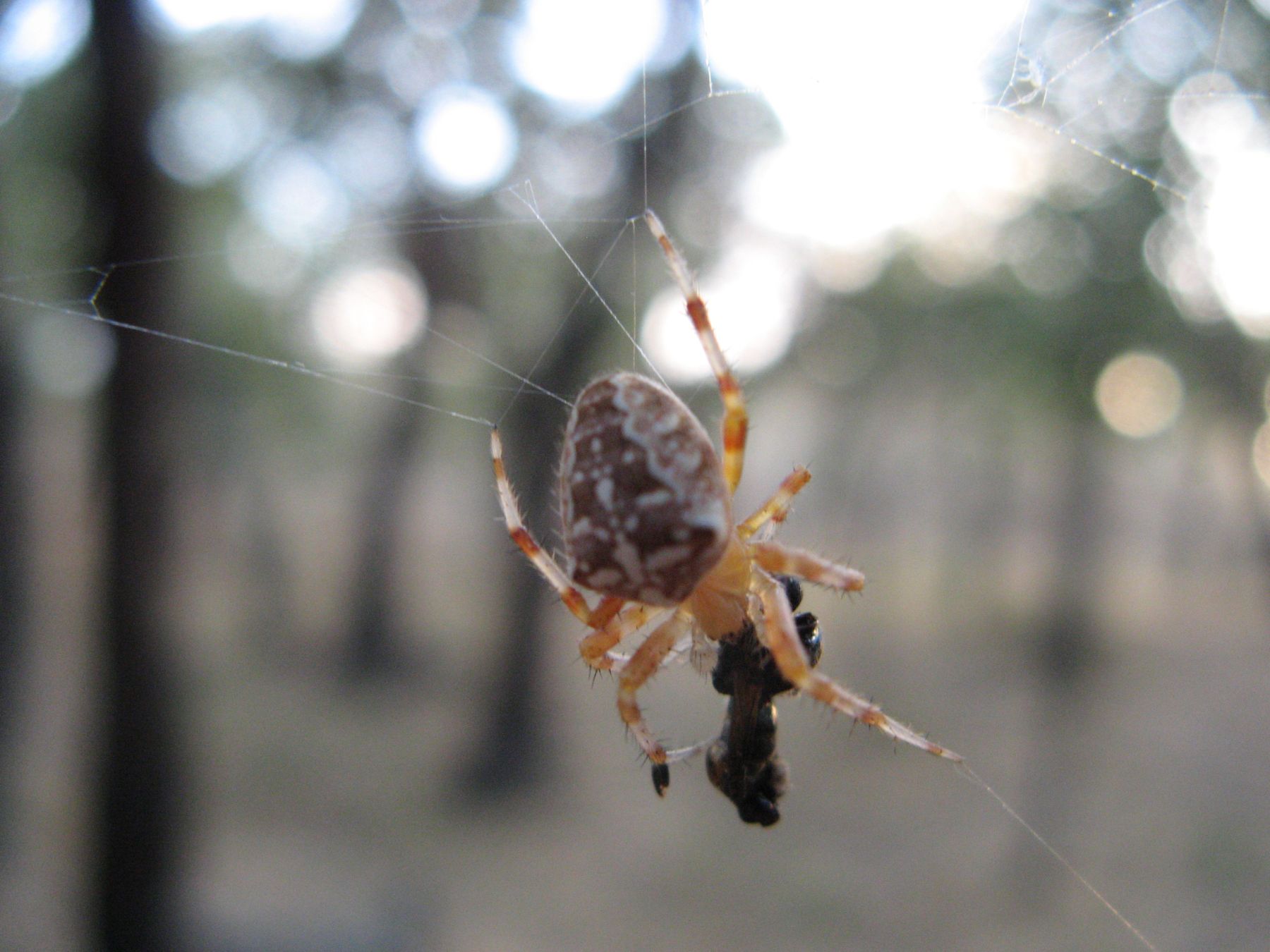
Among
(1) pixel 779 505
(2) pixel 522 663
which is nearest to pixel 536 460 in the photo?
(2) pixel 522 663

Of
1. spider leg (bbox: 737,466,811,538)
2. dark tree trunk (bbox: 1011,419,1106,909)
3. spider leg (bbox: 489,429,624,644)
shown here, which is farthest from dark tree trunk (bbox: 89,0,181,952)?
dark tree trunk (bbox: 1011,419,1106,909)

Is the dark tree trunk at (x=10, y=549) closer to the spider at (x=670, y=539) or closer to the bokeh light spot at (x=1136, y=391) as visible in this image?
the spider at (x=670, y=539)

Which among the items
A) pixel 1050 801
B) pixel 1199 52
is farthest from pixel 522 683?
pixel 1199 52

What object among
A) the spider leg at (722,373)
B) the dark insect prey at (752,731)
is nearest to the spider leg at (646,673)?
the dark insect prey at (752,731)

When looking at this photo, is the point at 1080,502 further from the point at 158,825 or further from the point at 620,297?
the point at 158,825

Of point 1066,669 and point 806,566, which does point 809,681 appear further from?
point 1066,669
